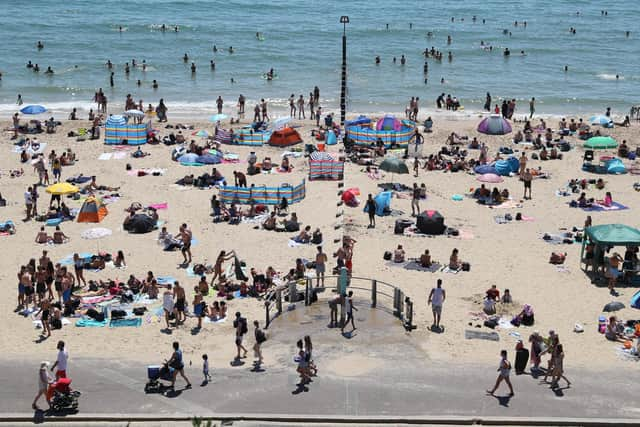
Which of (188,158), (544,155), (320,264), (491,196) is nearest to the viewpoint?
(320,264)

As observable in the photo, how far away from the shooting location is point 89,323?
21.3 m

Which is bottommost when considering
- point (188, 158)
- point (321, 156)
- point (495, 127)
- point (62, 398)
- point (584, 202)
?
point (62, 398)

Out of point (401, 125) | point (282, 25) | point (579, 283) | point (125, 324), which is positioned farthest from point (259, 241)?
point (282, 25)

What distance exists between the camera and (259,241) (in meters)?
27.5

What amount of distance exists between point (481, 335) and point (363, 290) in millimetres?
3669

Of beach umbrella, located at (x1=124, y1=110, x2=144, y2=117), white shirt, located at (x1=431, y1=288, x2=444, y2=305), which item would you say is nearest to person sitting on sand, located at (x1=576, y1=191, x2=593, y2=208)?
white shirt, located at (x1=431, y1=288, x2=444, y2=305)

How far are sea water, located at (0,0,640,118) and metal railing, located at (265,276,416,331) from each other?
26.8 metres

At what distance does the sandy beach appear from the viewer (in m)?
20.5

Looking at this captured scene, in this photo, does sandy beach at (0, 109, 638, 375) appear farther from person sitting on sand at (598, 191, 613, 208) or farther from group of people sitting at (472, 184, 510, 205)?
person sitting on sand at (598, 191, 613, 208)

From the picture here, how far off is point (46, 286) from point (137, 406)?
710 centimetres

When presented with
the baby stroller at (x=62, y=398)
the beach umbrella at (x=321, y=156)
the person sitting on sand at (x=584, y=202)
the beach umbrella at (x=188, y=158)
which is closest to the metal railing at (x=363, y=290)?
the baby stroller at (x=62, y=398)

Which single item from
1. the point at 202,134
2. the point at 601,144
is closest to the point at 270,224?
the point at 202,134

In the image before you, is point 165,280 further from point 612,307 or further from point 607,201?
point 607,201

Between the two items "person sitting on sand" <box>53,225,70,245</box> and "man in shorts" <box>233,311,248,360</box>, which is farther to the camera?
"person sitting on sand" <box>53,225,70,245</box>
